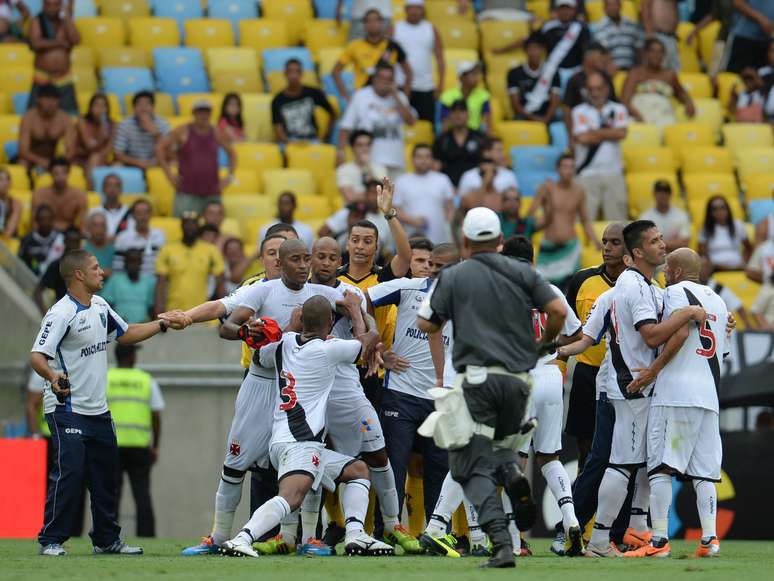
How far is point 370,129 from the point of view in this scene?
66.4 ft

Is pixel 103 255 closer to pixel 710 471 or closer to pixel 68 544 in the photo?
pixel 68 544

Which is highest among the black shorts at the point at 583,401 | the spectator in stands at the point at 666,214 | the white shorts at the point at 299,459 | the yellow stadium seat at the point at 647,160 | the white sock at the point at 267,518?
the yellow stadium seat at the point at 647,160

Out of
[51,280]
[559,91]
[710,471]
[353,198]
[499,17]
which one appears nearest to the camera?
[710,471]

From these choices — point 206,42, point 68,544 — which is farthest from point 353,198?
point 68,544

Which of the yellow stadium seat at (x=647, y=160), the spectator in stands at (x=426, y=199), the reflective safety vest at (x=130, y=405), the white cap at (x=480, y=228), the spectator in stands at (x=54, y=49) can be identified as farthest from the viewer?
the yellow stadium seat at (x=647, y=160)

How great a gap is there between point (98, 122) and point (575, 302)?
9.78 metres

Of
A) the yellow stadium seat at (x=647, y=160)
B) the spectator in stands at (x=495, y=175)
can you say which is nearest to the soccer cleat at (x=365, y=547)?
the spectator in stands at (x=495, y=175)

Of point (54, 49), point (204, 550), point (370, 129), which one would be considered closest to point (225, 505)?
point (204, 550)

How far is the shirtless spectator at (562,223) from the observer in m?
18.8

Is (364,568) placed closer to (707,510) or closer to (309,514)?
(309,514)

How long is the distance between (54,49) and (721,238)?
9.16m

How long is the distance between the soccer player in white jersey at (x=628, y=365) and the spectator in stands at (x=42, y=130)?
34.8ft

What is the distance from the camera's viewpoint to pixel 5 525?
53.1 ft

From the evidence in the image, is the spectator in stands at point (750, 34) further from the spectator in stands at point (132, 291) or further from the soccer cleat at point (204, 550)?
the soccer cleat at point (204, 550)
